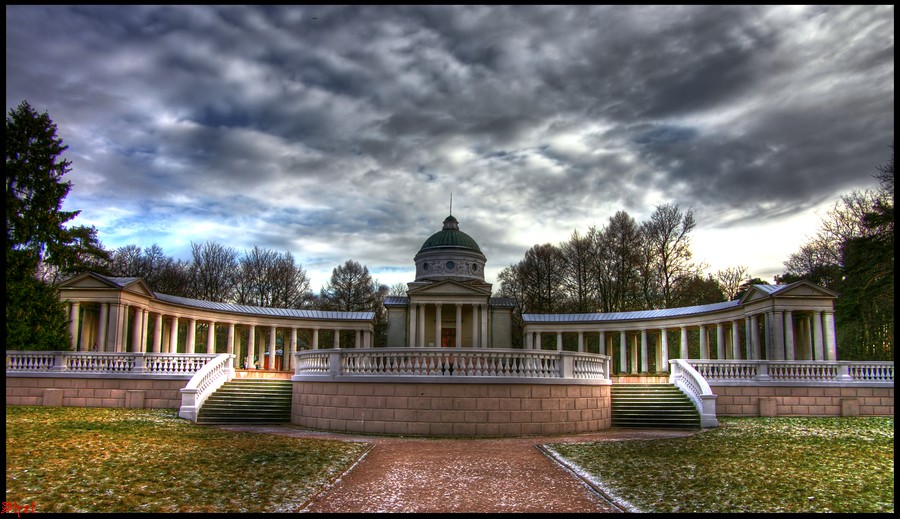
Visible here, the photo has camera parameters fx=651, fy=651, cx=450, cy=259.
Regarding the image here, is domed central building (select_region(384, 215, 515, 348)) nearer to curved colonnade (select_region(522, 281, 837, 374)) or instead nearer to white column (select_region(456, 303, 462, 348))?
white column (select_region(456, 303, 462, 348))

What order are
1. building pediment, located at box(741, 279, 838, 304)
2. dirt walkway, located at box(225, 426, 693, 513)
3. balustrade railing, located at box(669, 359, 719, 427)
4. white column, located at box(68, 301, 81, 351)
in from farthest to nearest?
white column, located at box(68, 301, 81, 351)
building pediment, located at box(741, 279, 838, 304)
balustrade railing, located at box(669, 359, 719, 427)
dirt walkway, located at box(225, 426, 693, 513)

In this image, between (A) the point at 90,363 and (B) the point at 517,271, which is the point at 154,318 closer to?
(A) the point at 90,363

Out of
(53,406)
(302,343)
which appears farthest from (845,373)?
(302,343)

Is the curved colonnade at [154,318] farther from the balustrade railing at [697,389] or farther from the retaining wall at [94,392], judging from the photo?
the balustrade railing at [697,389]

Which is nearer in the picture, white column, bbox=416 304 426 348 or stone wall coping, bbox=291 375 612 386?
stone wall coping, bbox=291 375 612 386

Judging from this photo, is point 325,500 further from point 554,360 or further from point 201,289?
point 201,289

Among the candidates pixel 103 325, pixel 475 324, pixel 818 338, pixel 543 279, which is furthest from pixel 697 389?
pixel 543 279

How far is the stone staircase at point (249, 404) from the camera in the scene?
20.7 metres

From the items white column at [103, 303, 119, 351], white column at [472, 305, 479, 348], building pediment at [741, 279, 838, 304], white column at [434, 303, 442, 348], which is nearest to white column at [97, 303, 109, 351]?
white column at [103, 303, 119, 351]

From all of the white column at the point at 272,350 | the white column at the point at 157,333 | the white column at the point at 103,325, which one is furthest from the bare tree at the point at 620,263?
the white column at the point at 103,325

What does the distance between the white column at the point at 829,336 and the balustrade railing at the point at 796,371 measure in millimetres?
8172

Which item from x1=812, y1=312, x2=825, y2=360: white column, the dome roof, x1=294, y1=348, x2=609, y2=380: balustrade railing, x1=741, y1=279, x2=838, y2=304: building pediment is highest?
the dome roof

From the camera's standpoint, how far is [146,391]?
23.6 meters

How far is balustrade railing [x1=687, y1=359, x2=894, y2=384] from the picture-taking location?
2478 centimetres
